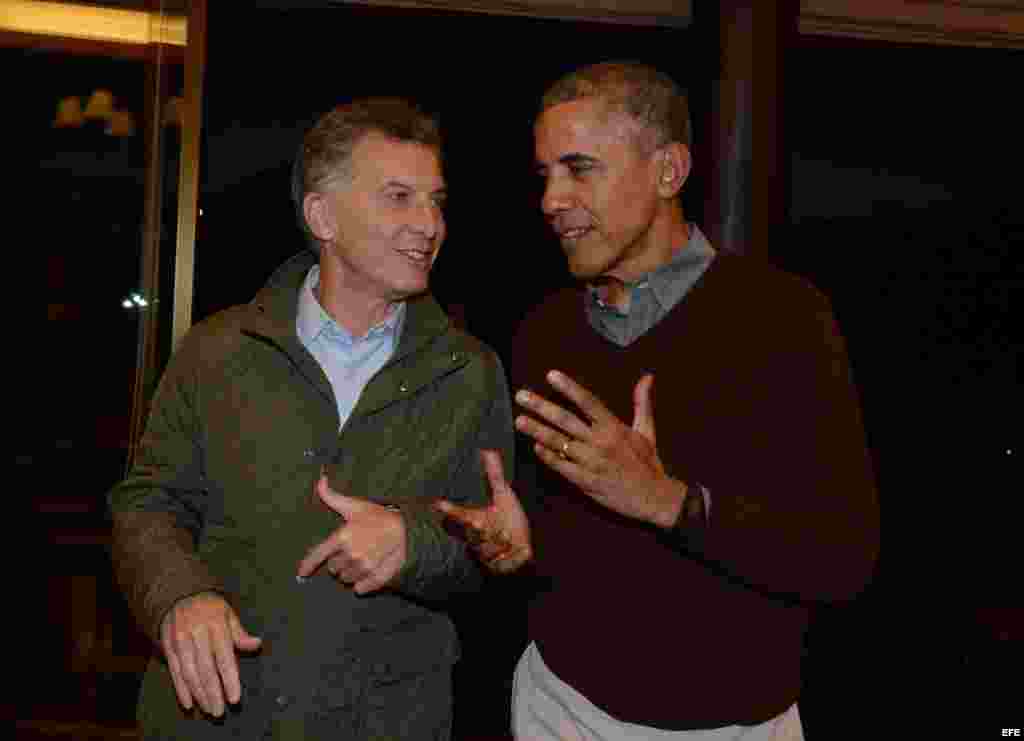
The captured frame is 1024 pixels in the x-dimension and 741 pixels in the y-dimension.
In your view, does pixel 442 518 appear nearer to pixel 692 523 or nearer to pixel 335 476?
pixel 335 476

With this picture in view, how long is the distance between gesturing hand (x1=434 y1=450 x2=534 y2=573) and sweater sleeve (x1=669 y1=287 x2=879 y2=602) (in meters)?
0.30

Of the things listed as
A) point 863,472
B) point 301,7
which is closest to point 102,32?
point 301,7

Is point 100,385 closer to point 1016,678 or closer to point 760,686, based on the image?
point 760,686

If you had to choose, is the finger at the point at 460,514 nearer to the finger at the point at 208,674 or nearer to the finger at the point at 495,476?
the finger at the point at 495,476

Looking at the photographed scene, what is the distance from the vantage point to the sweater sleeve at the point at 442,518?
66.7 inches

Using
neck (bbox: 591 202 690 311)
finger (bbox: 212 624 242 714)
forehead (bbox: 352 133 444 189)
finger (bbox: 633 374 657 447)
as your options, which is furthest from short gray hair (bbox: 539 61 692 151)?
finger (bbox: 212 624 242 714)

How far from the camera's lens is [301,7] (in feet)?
12.7

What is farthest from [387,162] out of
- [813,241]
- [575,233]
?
[813,241]

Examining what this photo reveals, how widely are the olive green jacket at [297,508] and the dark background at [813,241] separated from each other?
165cm

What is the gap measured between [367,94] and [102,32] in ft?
3.26

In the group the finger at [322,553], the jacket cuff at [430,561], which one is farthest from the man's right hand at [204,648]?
the jacket cuff at [430,561]

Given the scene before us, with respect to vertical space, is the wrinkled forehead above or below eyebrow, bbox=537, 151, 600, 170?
above

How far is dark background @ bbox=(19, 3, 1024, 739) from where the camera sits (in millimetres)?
3857

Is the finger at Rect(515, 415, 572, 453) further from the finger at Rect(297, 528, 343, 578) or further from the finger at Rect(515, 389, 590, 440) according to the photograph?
the finger at Rect(297, 528, 343, 578)
